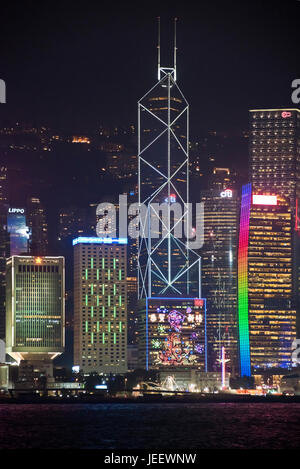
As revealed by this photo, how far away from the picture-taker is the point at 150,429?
13662 centimetres

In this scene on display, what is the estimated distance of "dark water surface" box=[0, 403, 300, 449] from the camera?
116562 mm

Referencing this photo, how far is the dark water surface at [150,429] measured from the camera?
117 meters

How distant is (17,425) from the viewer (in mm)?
143000
